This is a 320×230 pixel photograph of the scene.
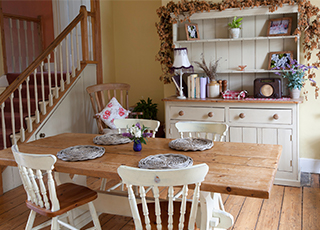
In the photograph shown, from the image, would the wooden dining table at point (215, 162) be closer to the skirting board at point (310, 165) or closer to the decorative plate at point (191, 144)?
the decorative plate at point (191, 144)

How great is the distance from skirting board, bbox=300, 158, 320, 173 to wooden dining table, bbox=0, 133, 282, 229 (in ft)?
6.44

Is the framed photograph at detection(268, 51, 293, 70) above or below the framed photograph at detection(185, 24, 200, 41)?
below

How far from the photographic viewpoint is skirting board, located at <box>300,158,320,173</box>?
12.7ft

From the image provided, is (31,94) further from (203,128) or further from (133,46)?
(203,128)

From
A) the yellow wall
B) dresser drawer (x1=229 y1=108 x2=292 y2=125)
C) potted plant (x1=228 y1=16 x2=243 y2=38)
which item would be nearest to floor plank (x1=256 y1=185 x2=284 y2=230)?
dresser drawer (x1=229 y1=108 x2=292 y2=125)

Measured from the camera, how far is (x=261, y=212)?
2885mm

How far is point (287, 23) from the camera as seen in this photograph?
3.69m

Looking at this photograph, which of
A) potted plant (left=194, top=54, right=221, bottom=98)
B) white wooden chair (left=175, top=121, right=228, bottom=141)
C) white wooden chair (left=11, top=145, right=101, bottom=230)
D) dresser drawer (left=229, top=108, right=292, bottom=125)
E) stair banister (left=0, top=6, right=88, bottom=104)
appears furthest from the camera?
potted plant (left=194, top=54, right=221, bottom=98)

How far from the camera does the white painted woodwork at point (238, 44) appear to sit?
374cm

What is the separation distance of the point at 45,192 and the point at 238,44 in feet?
9.66

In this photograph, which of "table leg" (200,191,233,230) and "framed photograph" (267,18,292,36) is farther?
"framed photograph" (267,18,292,36)

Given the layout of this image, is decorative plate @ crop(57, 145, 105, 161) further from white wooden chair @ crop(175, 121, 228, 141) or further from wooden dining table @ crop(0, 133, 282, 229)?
white wooden chair @ crop(175, 121, 228, 141)

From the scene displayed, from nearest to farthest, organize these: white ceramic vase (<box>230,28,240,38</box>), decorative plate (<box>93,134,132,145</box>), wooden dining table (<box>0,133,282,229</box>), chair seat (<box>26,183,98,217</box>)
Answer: wooden dining table (<box>0,133,282,229</box>) < chair seat (<box>26,183,98,217</box>) < decorative plate (<box>93,134,132,145</box>) < white ceramic vase (<box>230,28,240,38</box>)

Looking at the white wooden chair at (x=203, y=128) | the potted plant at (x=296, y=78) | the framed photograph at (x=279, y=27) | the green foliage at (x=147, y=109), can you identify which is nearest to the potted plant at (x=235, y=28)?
the framed photograph at (x=279, y=27)
